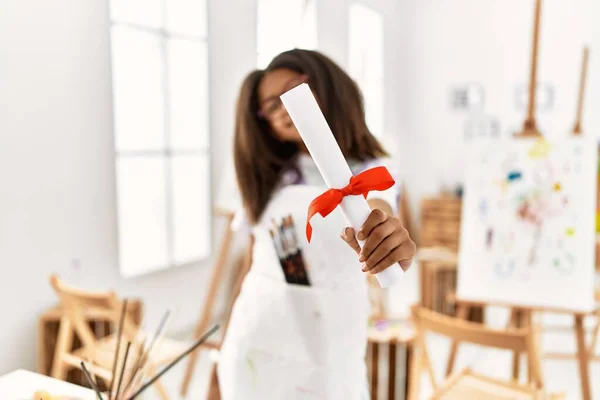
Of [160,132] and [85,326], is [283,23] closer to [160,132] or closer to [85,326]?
[160,132]

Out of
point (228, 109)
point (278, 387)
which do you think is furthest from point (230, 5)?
point (278, 387)

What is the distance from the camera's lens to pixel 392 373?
2248mm

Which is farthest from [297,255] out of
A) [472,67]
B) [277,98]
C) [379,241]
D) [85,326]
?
[472,67]

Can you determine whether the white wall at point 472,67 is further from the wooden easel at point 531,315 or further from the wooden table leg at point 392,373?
the wooden table leg at point 392,373

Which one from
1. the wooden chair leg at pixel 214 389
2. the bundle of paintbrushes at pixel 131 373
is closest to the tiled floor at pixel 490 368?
the wooden chair leg at pixel 214 389

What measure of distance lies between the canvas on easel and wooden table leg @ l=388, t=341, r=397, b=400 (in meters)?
0.37

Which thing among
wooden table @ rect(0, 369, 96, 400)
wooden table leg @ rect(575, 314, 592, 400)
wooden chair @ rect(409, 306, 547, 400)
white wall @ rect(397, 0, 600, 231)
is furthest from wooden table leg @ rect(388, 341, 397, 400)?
white wall @ rect(397, 0, 600, 231)

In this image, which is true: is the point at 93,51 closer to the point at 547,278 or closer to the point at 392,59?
the point at 547,278

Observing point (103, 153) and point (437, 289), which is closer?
point (103, 153)

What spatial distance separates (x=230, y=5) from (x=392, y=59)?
2.37 metres

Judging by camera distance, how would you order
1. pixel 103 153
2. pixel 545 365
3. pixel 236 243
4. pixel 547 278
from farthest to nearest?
pixel 236 243 → pixel 545 365 → pixel 103 153 → pixel 547 278

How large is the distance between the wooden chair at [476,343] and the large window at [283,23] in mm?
1468

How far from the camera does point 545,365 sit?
2.92 m

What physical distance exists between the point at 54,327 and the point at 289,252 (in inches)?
50.9
